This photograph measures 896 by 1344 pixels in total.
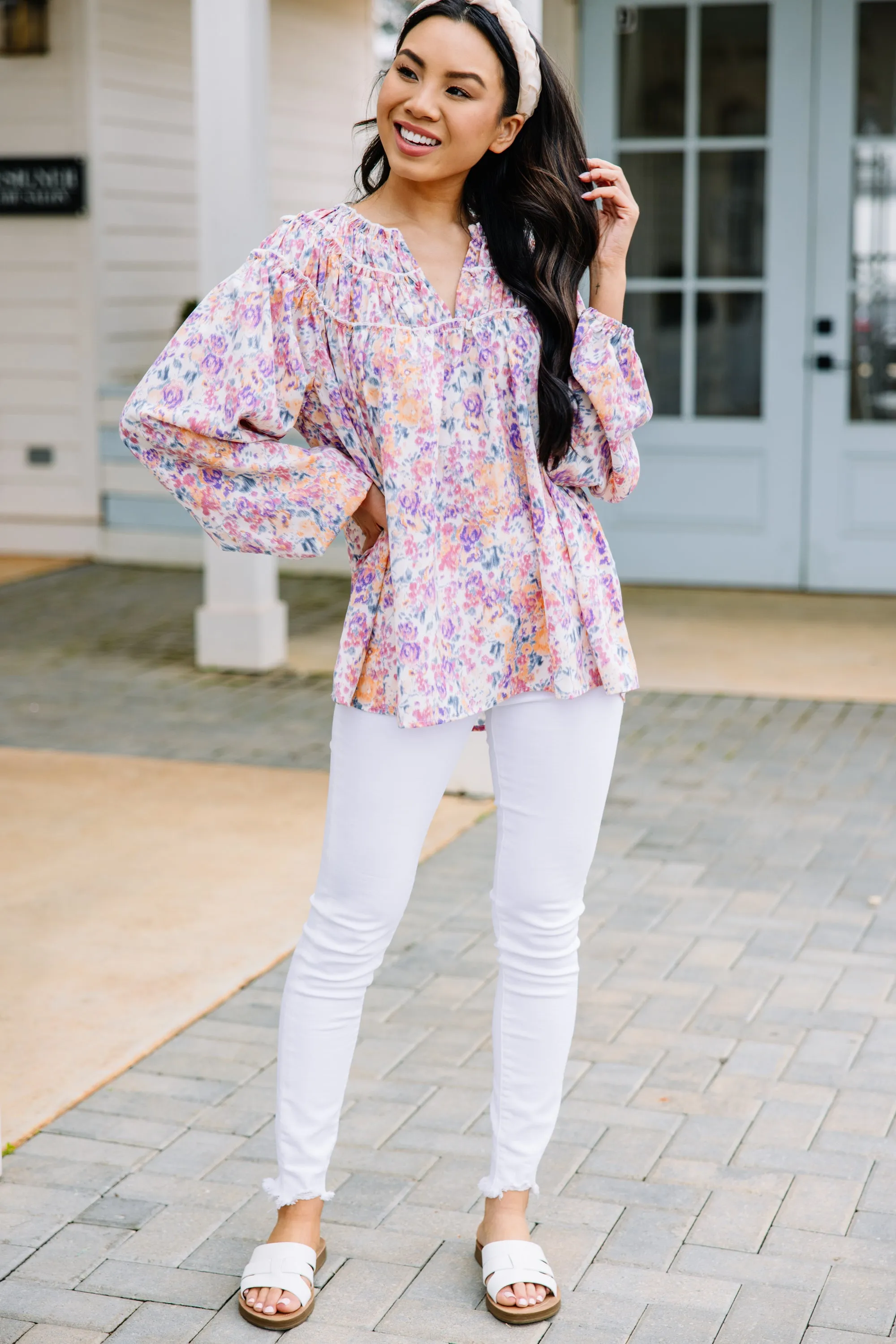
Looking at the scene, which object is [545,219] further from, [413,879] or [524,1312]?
[524,1312]

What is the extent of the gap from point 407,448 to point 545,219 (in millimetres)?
341

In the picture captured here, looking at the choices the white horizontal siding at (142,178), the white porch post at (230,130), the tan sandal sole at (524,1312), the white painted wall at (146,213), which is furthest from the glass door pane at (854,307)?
the tan sandal sole at (524,1312)

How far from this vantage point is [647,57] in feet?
25.5

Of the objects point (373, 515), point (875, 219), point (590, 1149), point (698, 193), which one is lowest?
point (590, 1149)

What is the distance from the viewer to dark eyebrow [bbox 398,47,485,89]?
83.7 inches

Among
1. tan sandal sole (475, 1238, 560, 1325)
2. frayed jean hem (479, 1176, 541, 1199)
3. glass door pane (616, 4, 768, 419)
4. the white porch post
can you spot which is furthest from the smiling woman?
glass door pane (616, 4, 768, 419)

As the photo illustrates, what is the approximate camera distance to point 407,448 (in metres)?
2.16

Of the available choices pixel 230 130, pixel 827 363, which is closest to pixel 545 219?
pixel 230 130

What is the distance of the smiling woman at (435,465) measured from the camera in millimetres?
2168

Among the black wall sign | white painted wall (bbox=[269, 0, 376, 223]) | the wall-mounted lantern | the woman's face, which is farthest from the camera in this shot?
white painted wall (bbox=[269, 0, 376, 223])

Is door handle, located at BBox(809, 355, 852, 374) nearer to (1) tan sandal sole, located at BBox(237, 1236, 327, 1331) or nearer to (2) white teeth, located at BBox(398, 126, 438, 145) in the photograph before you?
(2) white teeth, located at BBox(398, 126, 438, 145)

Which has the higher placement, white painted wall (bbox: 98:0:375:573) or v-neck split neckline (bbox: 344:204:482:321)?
white painted wall (bbox: 98:0:375:573)

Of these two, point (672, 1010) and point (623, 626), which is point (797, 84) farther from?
point (623, 626)

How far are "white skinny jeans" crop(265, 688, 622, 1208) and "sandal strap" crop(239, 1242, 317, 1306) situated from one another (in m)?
0.06
